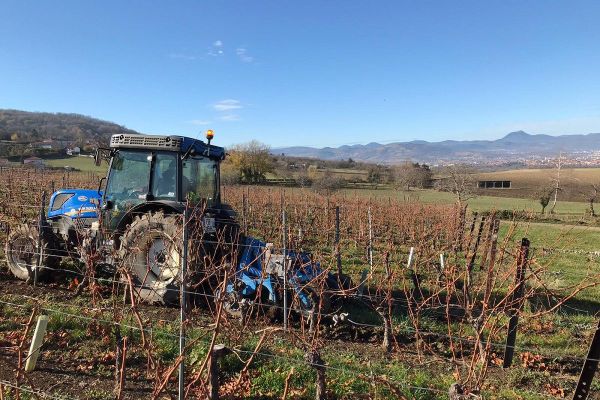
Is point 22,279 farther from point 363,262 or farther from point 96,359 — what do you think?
point 363,262

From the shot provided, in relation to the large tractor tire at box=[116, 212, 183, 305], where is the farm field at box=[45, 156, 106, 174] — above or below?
above

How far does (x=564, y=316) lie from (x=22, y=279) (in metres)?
8.58

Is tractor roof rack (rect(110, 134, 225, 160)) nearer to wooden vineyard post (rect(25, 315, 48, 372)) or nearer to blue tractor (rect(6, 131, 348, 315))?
blue tractor (rect(6, 131, 348, 315))

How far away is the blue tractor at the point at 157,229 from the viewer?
524 centimetres

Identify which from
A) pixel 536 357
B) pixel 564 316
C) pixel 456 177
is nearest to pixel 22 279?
pixel 536 357

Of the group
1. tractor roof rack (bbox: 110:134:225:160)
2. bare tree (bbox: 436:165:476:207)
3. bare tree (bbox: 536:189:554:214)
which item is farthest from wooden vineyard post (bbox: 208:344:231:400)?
bare tree (bbox: 536:189:554:214)

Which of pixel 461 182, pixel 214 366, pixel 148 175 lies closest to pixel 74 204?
pixel 148 175

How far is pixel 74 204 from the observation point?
6855 mm

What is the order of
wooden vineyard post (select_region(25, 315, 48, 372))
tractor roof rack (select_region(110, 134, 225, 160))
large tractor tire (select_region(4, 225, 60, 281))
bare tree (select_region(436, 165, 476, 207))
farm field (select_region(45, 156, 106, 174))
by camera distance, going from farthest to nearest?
farm field (select_region(45, 156, 106, 174)) → bare tree (select_region(436, 165, 476, 207)) → large tractor tire (select_region(4, 225, 60, 281)) → tractor roof rack (select_region(110, 134, 225, 160)) → wooden vineyard post (select_region(25, 315, 48, 372))

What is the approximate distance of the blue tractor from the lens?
5.24m

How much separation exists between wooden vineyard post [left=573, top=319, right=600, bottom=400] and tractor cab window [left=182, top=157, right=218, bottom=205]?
4843 millimetres

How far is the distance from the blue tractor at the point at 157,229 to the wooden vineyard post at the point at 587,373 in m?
2.83

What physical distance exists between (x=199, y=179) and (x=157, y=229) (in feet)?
4.11

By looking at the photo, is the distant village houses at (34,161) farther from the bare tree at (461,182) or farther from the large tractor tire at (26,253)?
the large tractor tire at (26,253)
